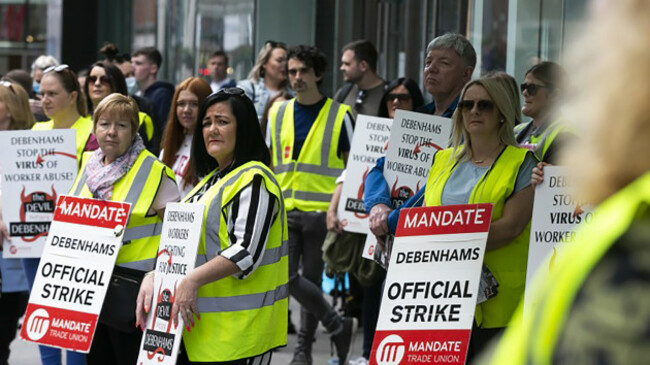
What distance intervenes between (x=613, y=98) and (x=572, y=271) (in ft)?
0.64

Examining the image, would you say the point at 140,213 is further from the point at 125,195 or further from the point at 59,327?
the point at 59,327

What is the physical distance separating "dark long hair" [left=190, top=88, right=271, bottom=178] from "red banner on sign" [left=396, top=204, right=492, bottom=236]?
30.2 inches

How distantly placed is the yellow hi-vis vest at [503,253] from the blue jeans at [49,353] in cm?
233

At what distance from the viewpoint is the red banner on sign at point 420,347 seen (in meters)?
4.40

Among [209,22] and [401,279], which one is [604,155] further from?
[209,22]

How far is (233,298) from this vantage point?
4.71 metres

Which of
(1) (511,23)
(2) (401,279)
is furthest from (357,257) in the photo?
(2) (401,279)

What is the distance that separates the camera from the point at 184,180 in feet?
18.6

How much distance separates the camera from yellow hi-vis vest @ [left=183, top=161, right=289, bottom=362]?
15.3 ft

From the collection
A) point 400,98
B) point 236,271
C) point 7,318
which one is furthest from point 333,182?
point 236,271

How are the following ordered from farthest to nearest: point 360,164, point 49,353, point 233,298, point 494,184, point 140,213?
point 360,164 → point 49,353 → point 140,213 → point 233,298 → point 494,184

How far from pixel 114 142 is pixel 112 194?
11.6 inches

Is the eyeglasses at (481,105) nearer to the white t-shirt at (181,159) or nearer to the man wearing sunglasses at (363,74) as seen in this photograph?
the white t-shirt at (181,159)

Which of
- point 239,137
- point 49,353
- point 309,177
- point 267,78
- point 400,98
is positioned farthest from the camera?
point 267,78
